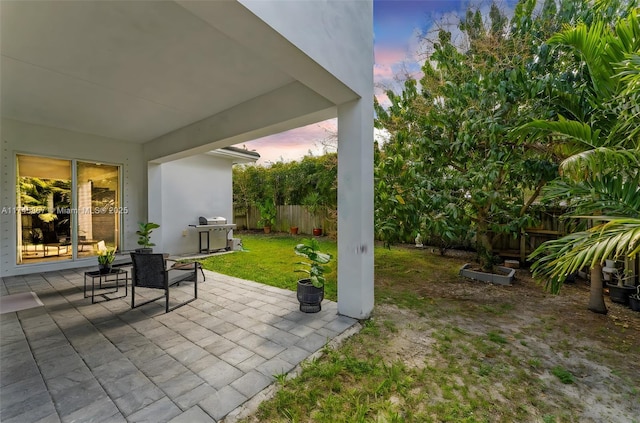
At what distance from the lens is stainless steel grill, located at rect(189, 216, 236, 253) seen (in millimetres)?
8123

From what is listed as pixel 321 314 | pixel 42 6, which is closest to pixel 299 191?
pixel 321 314

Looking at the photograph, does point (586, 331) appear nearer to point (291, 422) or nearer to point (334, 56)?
point (291, 422)

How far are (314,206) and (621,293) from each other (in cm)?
933

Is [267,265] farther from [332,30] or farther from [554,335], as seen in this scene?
[554,335]

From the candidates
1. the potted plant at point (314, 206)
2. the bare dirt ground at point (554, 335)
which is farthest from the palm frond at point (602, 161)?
the potted plant at point (314, 206)

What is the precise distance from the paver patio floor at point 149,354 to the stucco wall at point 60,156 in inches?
90.7

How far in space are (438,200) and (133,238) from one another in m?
7.72

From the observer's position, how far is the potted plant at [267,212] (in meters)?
13.0

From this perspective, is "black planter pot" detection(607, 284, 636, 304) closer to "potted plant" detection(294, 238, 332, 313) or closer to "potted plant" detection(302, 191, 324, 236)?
"potted plant" detection(294, 238, 332, 313)

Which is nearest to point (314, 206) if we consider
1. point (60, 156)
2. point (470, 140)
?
point (470, 140)

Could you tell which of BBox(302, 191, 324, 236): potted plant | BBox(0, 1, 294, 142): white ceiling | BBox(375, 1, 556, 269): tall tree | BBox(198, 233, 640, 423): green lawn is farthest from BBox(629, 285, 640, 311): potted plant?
BBox(302, 191, 324, 236): potted plant

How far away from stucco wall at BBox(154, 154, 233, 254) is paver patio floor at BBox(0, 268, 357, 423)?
11.4 ft

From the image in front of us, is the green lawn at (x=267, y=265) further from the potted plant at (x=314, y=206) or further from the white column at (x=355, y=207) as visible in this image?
the potted plant at (x=314, y=206)

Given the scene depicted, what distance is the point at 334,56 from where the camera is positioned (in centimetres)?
279
